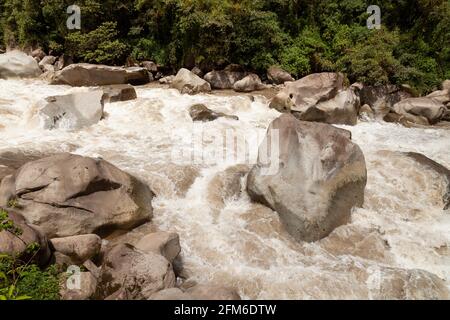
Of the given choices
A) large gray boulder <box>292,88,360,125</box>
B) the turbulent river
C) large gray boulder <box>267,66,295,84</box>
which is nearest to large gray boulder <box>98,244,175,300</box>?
the turbulent river

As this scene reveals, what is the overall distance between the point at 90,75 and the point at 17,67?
142 inches

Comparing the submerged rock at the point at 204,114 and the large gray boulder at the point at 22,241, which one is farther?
the submerged rock at the point at 204,114

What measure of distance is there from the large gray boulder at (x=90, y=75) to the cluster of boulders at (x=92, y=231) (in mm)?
8732

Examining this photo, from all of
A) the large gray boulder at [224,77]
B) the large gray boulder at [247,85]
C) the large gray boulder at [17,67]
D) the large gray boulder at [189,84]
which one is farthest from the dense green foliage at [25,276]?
the large gray boulder at [17,67]

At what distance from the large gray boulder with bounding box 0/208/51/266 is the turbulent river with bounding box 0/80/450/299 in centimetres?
238

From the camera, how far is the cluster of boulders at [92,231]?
559cm

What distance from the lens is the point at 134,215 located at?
7645 millimetres

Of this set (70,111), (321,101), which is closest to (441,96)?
(321,101)

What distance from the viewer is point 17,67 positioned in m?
16.7

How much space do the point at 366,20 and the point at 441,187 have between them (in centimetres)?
1215

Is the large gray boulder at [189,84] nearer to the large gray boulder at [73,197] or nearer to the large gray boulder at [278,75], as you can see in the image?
the large gray boulder at [278,75]

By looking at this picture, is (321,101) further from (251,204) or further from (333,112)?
(251,204)

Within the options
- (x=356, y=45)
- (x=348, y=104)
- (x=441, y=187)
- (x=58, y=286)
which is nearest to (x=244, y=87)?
(x=348, y=104)
